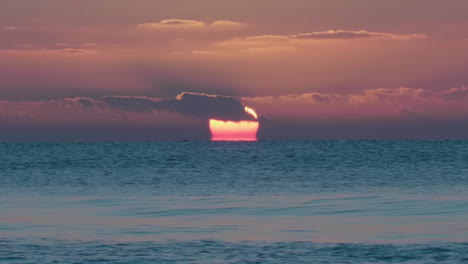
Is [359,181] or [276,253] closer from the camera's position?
[276,253]

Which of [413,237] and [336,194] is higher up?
[336,194]

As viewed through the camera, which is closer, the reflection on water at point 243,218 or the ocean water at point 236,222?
the ocean water at point 236,222

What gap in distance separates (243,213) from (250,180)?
2064 centimetres

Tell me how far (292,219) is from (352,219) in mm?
2007

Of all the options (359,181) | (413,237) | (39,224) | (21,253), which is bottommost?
(21,253)

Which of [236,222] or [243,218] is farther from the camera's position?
[243,218]

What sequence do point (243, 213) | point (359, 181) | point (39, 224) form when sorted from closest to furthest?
point (39, 224), point (243, 213), point (359, 181)

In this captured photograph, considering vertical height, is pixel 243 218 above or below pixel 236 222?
above

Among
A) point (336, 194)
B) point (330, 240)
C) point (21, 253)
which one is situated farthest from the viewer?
point (336, 194)

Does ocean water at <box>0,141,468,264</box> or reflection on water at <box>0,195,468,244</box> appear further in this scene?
reflection on water at <box>0,195,468,244</box>

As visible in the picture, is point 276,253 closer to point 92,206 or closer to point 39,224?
point 39,224

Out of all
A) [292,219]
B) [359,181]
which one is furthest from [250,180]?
[292,219]

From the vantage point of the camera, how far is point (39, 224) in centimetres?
2712

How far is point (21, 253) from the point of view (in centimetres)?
2098
